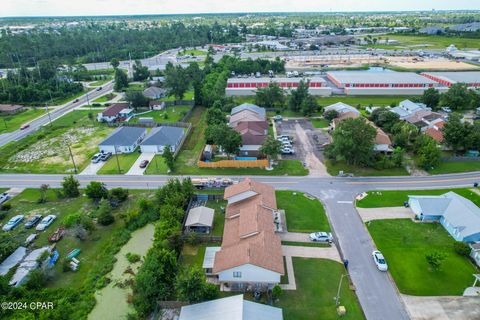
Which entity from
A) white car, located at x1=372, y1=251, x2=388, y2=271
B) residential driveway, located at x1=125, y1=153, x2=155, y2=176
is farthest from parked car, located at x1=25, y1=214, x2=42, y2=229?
white car, located at x1=372, y1=251, x2=388, y2=271

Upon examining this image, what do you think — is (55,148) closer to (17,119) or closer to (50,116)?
(50,116)

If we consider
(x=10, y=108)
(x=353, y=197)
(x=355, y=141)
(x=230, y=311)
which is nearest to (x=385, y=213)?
(x=353, y=197)

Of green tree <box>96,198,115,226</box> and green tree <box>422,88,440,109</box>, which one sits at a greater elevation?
green tree <box>422,88,440,109</box>

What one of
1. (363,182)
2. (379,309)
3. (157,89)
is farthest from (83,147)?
(379,309)

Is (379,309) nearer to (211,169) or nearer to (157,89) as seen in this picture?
(211,169)

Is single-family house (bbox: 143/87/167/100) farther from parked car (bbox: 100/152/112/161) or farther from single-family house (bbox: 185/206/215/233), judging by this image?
single-family house (bbox: 185/206/215/233)

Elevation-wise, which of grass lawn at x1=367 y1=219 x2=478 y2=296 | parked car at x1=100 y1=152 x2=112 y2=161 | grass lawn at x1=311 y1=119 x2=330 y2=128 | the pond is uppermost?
grass lawn at x1=311 y1=119 x2=330 y2=128

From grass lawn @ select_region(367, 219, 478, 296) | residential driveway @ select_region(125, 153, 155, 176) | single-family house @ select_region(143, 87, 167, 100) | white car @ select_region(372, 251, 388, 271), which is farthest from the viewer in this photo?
single-family house @ select_region(143, 87, 167, 100)
